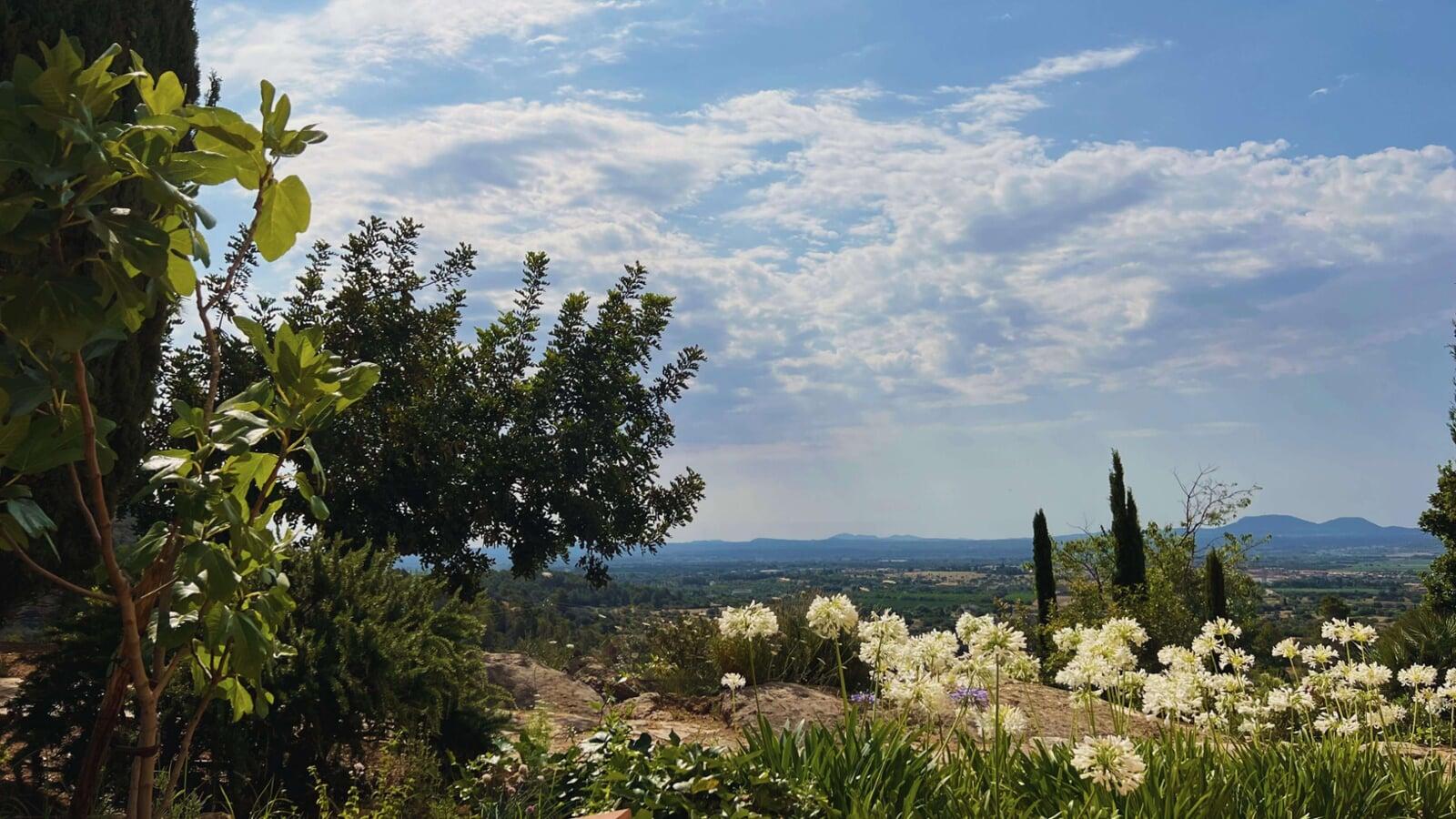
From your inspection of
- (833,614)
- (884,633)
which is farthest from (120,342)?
(884,633)

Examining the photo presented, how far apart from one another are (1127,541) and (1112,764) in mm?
17771

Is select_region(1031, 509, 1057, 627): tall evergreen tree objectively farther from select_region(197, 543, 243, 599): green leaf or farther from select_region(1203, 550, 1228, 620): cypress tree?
select_region(197, 543, 243, 599): green leaf

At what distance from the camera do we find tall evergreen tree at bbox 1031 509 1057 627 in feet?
65.1

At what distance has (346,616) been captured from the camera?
518 centimetres

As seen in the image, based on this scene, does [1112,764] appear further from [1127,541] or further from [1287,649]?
[1127,541]

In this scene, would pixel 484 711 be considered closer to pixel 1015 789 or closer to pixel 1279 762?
pixel 1015 789

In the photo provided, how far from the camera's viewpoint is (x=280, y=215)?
2893mm

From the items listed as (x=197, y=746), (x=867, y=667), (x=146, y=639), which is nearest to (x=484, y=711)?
(x=197, y=746)

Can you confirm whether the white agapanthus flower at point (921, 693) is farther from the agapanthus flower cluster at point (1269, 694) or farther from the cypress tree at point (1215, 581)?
the cypress tree at point (1215, 581)

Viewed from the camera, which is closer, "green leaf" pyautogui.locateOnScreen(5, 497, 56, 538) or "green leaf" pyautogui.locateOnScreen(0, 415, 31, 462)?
"green leaf" pyautogui.locateOnScreen(5, 497, 56, 538)

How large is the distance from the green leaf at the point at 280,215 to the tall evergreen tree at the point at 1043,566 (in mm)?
18469

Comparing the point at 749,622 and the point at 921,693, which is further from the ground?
the point at 749,622

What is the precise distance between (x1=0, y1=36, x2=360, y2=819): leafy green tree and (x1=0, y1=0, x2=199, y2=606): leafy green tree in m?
3.39

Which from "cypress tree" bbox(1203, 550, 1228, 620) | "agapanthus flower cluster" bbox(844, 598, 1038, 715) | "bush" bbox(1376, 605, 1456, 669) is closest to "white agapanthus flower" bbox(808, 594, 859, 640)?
"agapanthus flower cluster" bbox(844, 598, 1038, 715)
